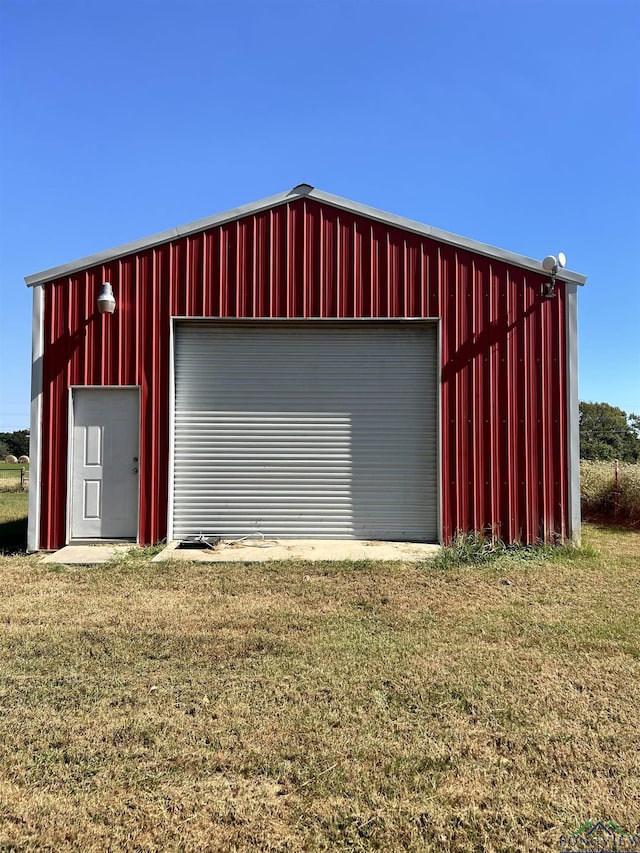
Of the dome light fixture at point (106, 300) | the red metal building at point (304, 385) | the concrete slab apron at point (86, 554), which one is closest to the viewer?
the concrete slab apron at point (86, 554)

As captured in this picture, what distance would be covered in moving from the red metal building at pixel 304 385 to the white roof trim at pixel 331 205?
28 millimetres

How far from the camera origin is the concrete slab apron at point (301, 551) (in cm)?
659

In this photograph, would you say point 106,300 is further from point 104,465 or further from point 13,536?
point 13,536

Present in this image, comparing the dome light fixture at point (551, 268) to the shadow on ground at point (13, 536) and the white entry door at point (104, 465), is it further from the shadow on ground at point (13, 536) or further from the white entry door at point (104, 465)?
the shadow on ground at point (13, 536)

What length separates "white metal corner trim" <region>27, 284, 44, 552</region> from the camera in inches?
284

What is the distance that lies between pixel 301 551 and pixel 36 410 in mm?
4332

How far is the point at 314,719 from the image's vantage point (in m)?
2.85

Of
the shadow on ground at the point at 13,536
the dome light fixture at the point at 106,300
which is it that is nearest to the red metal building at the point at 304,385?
the dome light fixture at the point at 106,300

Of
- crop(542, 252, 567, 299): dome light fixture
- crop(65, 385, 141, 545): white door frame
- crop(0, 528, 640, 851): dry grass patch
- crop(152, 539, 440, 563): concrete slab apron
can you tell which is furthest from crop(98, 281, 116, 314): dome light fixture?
crop(542, 252, 567, 299): dome light fixture

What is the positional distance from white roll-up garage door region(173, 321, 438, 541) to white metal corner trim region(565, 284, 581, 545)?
6.30ft

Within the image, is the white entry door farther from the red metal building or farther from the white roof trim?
the white roof trim

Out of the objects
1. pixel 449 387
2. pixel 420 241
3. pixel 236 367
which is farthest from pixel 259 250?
pixel 449 387

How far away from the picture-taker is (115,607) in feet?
15.6

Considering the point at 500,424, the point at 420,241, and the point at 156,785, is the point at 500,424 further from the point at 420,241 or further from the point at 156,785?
the point at 156,785
